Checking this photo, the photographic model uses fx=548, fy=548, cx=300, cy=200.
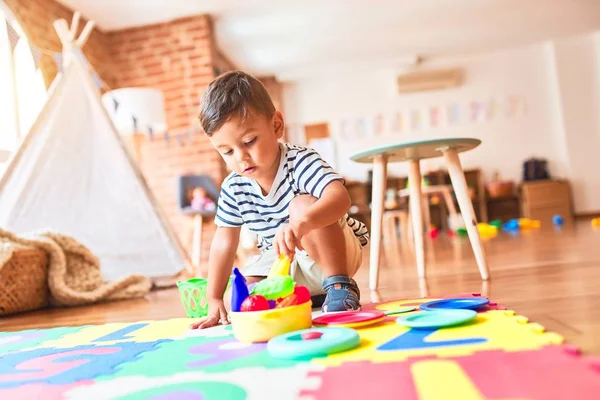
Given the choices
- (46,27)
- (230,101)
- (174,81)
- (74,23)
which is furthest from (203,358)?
(174,81)

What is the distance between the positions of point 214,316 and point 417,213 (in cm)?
74

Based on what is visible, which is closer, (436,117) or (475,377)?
(475,377)

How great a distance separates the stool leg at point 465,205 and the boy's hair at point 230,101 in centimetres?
63

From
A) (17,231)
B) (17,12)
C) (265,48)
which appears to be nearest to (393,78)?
(265,48)

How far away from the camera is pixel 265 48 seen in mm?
5016

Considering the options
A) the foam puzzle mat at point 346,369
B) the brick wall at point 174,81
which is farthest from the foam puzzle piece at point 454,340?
the brick wall at point 174,81

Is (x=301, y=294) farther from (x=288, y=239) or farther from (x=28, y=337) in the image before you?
(x=28, y=337)

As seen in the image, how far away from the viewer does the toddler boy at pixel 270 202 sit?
37.4 inches

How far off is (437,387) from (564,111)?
19.5ft

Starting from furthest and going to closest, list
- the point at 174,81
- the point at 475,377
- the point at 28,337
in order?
the point at 174,81
the point at 28,337
the point at 475,377

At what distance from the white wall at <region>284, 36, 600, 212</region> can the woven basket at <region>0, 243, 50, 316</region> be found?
13.9 ft

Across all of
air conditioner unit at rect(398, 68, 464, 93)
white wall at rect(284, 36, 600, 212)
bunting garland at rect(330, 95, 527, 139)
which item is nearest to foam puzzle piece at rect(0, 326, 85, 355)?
white wall at rect(284, 36, 600, 212)

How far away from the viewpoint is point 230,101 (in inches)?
37.2

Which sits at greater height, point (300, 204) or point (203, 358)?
point (300, 204)
